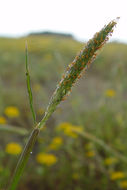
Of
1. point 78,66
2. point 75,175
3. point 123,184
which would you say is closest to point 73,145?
point 75,175

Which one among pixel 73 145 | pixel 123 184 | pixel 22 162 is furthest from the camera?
pixel 73 145

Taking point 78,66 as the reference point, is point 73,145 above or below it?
below

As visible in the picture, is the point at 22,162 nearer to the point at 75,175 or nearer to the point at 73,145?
the point at 75,175

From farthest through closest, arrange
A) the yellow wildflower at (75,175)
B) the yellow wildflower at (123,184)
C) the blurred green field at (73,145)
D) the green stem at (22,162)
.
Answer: the yellow wildflower at (75,175), the blurred green field at (73,145), the yellow wildflower at (123,184), the green stem at (22,162)

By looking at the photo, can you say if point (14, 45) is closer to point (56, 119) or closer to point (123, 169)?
point (56, 119)

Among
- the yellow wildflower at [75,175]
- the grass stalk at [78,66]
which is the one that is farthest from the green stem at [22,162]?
the yellow wildflower at [75,175]

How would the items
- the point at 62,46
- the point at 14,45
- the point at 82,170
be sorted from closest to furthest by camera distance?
the point at 82,170 → the point at 62,46 → the point at 14,45

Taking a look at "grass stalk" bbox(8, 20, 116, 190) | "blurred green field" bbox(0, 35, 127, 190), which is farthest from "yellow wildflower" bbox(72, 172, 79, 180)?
"grass stalk" bbox(8, 20, 116, 190)

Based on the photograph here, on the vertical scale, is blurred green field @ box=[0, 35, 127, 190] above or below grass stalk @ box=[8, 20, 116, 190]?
below

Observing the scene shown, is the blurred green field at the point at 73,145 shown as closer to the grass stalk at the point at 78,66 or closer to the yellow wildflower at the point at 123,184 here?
the yellow wildflower at the point at 123,184

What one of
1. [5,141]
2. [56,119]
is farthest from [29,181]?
[56,119]

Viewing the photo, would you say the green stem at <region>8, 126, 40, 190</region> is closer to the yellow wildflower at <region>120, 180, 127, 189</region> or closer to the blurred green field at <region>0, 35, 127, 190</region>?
the blurred green field at <region>0, 35, 127, 190</region>
